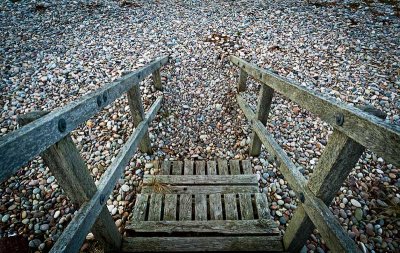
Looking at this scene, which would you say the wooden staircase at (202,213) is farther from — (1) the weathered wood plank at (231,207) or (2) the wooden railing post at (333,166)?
(2) the wooden railing post at (333,166)

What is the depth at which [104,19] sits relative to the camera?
10.4 metres

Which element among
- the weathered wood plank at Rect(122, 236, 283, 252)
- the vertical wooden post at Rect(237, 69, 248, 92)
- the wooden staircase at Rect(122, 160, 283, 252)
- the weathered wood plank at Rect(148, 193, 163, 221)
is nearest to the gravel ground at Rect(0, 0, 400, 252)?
the vertical wooden post at Rect(237, 69, 248, 92)

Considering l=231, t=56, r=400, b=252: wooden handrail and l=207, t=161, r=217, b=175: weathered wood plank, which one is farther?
l=207, t=161, r=217, b=175: weathered wood plank

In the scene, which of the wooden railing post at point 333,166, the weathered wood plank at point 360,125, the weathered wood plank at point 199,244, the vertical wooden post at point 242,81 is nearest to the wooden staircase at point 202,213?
the weathered wood plank at point 199,244

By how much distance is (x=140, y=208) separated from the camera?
11.2ft

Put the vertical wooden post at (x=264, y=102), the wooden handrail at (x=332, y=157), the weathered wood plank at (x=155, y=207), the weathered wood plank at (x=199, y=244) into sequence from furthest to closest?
the vertical wooden post at (x=264, y=102) → the weathered wood plank at (x=155, y=207) → the weathered wood plank at (x=199, y=244) → the wooden handrail at (x=332, y=157)

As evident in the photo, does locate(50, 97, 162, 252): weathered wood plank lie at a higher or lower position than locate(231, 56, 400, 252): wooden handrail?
lower

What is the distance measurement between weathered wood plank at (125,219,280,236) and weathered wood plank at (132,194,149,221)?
0.17 m

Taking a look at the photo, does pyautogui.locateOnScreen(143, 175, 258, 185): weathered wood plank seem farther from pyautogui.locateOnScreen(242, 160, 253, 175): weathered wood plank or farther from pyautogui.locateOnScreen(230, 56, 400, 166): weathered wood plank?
pyautogui.locateOnScreen(230, 56, 400, 166): weathered wood plank

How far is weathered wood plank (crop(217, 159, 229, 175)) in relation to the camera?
4.19 metres

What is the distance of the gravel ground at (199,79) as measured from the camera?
12.7 feet

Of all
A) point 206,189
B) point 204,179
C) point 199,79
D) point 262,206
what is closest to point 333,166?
point 262,206

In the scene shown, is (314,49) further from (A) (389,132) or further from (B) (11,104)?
(B) (11,104)

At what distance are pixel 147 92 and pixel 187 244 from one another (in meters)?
4.35
